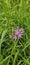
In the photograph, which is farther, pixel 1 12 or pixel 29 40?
pixel 1 12

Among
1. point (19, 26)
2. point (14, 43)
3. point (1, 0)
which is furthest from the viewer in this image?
point (1, 0)

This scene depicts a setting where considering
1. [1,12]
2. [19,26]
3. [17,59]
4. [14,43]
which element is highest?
[1,12]

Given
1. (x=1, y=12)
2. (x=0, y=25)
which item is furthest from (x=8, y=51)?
(x=1, y=12)

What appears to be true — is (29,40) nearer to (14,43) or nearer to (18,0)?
(14,43)

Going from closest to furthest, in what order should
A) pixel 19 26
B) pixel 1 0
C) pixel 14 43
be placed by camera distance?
pixel 14 43
pixel 19 26
pixel 1 0

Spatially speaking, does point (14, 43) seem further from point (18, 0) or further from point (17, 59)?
point (18, 0)

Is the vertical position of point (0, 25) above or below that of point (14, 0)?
below
